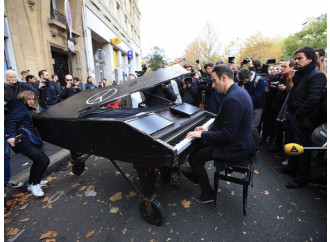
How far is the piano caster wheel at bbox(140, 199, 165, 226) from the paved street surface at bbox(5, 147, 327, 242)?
0.23 ft

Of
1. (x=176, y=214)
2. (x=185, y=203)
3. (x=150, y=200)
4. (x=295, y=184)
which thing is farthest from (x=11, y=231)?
(x=295, y=184)

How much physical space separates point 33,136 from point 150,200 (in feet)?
6.95

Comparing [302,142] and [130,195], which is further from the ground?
[302,142]

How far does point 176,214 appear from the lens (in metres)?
2.46

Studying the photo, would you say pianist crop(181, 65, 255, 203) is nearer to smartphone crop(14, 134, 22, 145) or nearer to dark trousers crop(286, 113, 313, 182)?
dark trousers crop(286, 113, 313, 182)

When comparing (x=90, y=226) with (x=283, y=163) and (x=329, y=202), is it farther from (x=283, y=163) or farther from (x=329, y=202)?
(x=283, y=163)

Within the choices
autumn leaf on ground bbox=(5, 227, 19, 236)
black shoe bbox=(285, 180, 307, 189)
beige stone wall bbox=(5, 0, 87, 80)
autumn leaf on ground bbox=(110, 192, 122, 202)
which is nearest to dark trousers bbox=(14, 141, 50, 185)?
autumn leaf on ground bbox=(5, 227, 19, 236)

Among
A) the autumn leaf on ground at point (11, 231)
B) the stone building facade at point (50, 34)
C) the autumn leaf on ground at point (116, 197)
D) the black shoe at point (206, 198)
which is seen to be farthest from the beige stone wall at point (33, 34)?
the black shoe at point (206, 198)

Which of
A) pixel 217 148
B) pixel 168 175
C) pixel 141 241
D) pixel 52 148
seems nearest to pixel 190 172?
pixel 168 175

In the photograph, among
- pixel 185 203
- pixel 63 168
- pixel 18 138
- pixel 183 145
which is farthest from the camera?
pixel 63 168

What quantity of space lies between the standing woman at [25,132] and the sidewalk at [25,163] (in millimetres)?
339

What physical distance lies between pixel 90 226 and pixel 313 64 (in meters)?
3.87

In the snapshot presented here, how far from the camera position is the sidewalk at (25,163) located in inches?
127

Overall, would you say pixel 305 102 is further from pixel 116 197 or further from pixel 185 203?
pixel 116 197
